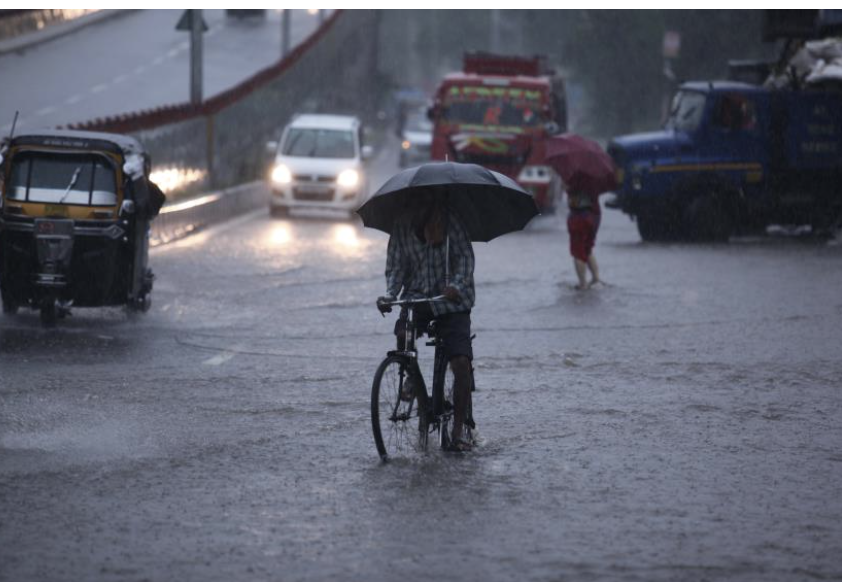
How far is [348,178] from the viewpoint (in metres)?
31.2

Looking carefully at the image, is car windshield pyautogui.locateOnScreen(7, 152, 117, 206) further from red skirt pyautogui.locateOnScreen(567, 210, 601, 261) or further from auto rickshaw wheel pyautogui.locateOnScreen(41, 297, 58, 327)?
red skirt pyautogui.locateOnScreen(567, 210, 601, 261)

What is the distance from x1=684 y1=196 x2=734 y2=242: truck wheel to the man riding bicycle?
17.3 m

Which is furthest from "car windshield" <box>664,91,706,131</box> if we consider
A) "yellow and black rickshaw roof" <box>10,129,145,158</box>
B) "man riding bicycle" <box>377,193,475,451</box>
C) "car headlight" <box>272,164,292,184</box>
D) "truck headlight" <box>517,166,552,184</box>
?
"man riding bicycle" <box>377,193,475,451</box>

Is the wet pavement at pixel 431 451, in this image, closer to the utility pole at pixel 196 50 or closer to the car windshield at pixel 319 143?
the car windshield at pixel 319 143

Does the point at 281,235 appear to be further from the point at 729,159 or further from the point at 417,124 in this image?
the point at 417,124

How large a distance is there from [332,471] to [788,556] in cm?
261

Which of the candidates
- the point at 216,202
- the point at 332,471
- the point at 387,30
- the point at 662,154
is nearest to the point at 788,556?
the point at 332,471

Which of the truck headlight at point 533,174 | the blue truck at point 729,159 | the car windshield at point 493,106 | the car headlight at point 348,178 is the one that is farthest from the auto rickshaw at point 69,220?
the car windshield at point 493,106

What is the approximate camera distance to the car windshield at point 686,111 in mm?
26281

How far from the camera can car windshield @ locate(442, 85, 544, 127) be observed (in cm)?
3127

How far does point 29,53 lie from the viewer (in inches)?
2264

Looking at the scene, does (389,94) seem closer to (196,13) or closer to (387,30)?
(387,30)

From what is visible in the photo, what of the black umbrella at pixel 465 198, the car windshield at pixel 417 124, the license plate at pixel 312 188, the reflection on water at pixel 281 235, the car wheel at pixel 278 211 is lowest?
the car windshield at pixel 417 124

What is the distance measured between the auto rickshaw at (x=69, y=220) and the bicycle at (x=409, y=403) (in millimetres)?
5995
